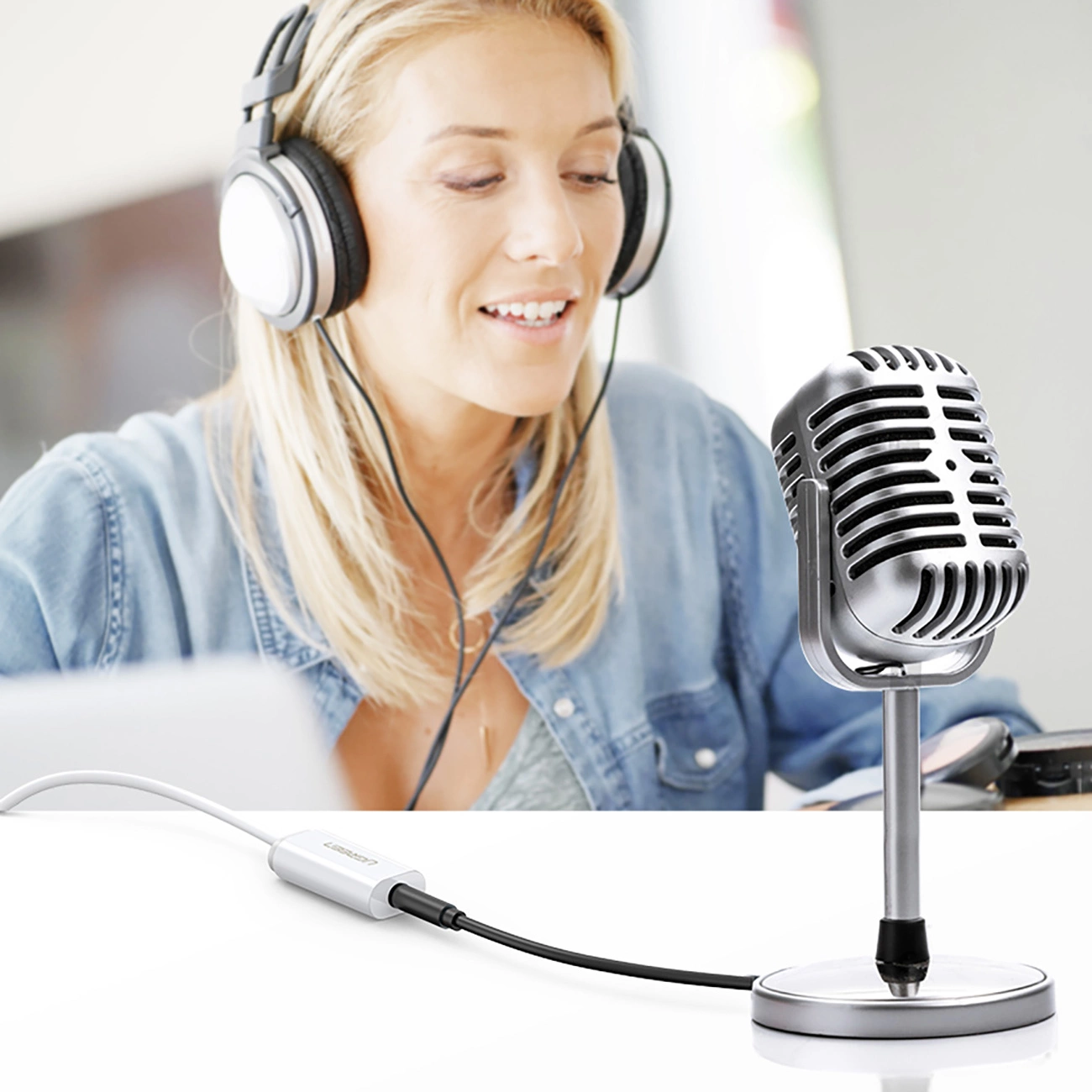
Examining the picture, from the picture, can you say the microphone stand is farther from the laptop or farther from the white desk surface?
the laptop

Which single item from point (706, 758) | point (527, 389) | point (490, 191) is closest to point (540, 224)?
point (490, 191)

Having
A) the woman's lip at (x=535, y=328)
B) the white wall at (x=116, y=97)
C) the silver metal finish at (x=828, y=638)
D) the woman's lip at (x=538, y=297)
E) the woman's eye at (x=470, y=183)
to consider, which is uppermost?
the white wall at (x=116, y=97)

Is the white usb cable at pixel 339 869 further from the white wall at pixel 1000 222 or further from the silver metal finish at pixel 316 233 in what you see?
the white wall at pixel 1000 222

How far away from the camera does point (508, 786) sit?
165 centimetres

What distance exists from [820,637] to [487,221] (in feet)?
4.00

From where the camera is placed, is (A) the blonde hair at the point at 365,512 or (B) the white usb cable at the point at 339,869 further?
(A) the blonde hair at the point at 365,512

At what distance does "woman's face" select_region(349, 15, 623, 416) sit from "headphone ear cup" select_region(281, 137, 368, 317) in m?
0.03

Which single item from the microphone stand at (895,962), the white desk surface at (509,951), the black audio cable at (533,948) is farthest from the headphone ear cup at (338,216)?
the microphone stand at (895,962)

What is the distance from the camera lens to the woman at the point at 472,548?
5.36 ft

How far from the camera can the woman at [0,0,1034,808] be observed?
1.63m

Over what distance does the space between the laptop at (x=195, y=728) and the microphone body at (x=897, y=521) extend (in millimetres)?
1283

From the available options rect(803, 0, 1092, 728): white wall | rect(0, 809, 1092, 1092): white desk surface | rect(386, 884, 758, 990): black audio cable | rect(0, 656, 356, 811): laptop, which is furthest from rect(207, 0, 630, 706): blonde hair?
rect(386, 884, 758, 990): black audio cable

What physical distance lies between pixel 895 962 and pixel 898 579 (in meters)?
0.15

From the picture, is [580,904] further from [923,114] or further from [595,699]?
[923,114]
